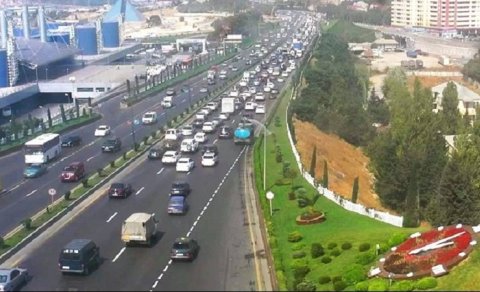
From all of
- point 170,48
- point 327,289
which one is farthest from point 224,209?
point 170,48

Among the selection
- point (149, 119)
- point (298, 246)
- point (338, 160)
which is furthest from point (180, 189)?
point (149, 119)

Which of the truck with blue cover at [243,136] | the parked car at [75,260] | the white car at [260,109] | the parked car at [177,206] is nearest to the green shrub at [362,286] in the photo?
the parked car at [75,260]

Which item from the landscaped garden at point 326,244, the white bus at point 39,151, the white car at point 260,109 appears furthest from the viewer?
the white car at point 260,109

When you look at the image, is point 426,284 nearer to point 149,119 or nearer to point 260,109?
point 149,119

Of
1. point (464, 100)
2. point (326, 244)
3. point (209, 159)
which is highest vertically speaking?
point (326, 244)

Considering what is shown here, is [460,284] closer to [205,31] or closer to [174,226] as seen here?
[174,226]

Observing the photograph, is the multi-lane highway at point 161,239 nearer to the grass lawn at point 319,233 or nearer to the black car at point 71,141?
the grass lawn at point 319,233
